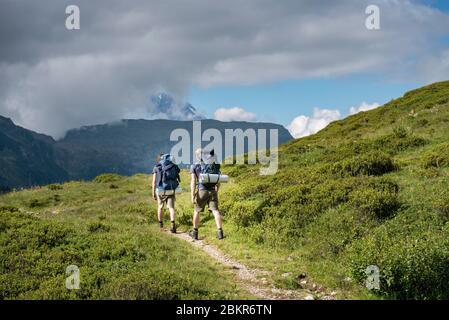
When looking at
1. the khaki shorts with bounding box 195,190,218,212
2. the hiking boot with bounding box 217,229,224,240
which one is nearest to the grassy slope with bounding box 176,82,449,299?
the hiking boot with bounding box 217,229,224,240

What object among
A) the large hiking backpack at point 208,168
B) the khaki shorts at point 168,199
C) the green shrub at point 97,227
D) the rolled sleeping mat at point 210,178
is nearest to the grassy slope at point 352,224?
the khaki shorts at point 168,199

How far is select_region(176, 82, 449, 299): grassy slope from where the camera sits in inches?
406

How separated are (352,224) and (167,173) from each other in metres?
7.36

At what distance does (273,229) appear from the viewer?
15258 mm

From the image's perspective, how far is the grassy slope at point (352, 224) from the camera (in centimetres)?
1030

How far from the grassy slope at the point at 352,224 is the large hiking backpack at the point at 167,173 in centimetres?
219

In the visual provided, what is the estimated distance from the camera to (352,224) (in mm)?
13953

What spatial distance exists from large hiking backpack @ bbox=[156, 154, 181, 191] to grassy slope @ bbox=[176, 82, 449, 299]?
2194mm

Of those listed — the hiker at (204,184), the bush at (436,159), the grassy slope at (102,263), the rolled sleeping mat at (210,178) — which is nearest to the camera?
the grassy slope at (102,263)

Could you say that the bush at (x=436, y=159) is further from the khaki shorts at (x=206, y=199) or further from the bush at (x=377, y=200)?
the khaki shorts at (x=206, y=199)

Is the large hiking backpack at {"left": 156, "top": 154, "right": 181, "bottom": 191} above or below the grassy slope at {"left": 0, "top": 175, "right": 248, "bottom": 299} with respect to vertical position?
above

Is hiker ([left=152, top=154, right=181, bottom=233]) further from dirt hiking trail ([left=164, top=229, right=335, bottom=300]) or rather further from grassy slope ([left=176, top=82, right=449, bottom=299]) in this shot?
dirt hiking trail ([left=164, top=229, right=335, bottom=300])

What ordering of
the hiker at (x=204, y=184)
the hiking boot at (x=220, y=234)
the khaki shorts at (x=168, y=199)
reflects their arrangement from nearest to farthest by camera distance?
1. the hiker at (x=204, y=184)
2. the hiking boot at (x=220, y=234)
3. the khaki shorts at (x=168, y=199)

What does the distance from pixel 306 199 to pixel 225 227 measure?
128 inches
